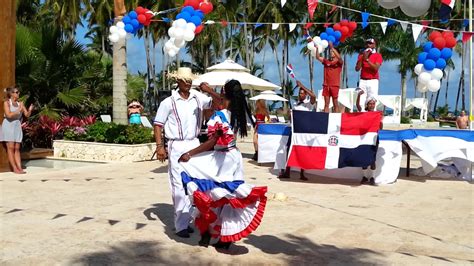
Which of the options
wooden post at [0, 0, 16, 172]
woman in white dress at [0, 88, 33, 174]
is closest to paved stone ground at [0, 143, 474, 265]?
woman in white dress at [0, 88, 33, 174]

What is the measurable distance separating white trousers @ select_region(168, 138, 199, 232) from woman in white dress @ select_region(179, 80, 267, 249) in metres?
0.22

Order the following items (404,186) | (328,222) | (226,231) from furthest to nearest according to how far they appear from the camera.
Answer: (404,186) → (328,222) → (226,231)

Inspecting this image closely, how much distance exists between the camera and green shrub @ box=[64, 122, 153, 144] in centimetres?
1209

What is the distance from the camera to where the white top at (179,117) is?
16.5 feet

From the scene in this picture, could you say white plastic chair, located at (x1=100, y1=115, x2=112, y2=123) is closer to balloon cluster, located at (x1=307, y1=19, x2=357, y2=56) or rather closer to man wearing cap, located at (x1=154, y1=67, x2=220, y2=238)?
balloon cluster, located at (x1=307, y1=19, x2=357, y2=56)

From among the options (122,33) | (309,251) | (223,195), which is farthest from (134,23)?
Result: (309,251)

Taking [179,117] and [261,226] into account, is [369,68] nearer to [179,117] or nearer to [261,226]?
[261,226]

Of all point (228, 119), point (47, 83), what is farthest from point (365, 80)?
point (47, 83)

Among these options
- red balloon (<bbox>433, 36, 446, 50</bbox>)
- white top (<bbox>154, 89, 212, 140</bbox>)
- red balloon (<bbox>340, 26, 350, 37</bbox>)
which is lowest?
white top (<bbox>154, 89, 212, 140</bbox>)

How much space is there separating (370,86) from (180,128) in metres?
6.00

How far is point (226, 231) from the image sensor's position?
14.6 ft

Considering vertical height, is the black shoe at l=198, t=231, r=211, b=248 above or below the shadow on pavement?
above

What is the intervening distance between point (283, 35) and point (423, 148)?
39401 mm

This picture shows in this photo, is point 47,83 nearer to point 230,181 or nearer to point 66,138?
point 66,138
